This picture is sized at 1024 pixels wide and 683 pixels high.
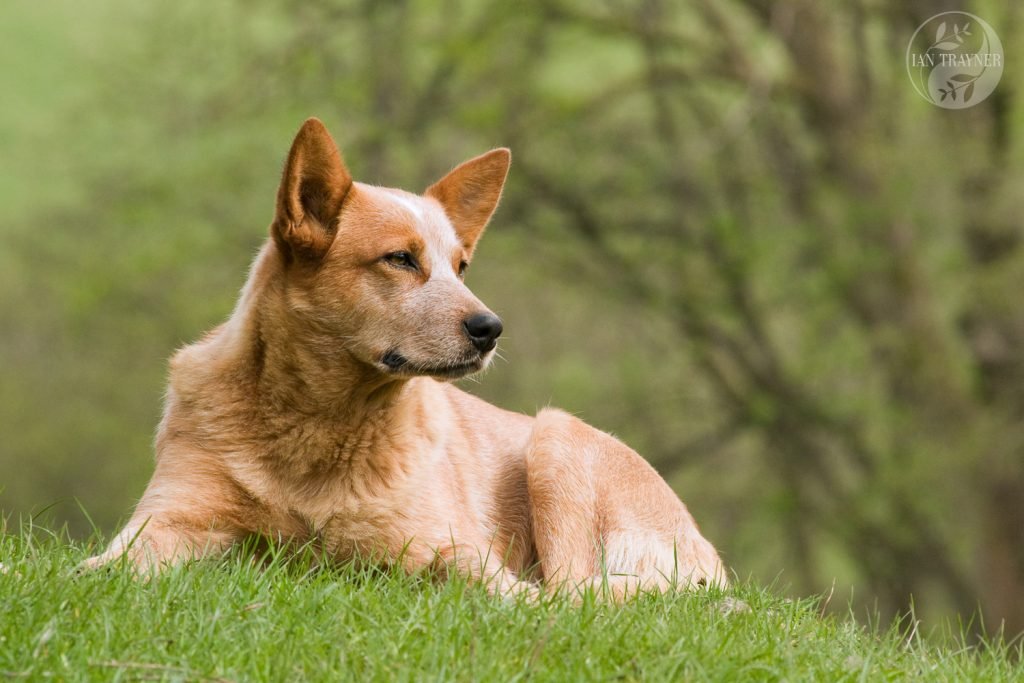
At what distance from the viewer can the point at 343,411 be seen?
19.2ft

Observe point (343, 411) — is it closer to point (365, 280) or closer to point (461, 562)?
point (365, 280)

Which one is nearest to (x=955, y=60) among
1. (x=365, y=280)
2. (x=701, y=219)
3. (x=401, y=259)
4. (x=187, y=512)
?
(x=701, y=219)

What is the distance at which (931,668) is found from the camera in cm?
498

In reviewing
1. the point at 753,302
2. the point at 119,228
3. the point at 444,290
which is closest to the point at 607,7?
the point at 753,302

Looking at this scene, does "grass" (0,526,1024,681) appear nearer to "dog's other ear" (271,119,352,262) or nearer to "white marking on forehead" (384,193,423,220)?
"dog's other ear" (271,119,352,262)

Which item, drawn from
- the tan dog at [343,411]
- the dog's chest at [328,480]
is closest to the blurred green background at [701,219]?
the tan dog at [343,411]

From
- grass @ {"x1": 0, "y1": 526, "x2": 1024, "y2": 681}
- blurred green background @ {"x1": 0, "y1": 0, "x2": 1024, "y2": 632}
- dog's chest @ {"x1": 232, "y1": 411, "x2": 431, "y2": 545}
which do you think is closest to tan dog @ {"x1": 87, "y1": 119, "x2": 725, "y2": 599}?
dog's chest @ {"x1": 232, "y1": 411, "x2": 431, "y2": 545}

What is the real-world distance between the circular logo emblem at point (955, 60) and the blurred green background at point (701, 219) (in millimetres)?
428

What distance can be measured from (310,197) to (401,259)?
49 centimetres

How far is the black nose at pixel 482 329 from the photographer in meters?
5.75

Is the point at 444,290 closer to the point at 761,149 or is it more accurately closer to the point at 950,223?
the point at 950,223

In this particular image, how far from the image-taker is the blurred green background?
15.2m

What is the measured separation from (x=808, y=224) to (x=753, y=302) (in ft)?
4.29

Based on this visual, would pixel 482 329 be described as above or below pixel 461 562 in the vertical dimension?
above
